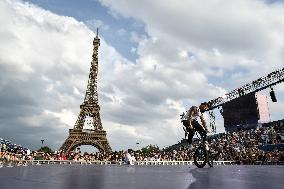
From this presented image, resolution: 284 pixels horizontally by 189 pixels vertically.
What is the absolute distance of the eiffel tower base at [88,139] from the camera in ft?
218

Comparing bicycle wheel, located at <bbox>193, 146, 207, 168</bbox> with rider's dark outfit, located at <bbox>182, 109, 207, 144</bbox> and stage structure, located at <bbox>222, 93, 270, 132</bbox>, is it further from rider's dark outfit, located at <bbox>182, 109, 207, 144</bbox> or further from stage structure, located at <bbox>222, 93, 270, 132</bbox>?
stage structure, located at <bbox>222, 93, 270, 132</bbox>

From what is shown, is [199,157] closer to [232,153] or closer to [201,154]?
[201,154]

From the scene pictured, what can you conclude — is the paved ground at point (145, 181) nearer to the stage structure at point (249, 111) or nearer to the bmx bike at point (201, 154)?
→ the bmx bike at point (201, 154)

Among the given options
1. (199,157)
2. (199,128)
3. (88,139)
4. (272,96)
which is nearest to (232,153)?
(272,96)

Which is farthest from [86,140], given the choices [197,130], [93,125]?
[197,130]

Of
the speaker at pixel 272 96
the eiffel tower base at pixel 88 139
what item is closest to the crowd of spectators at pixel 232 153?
the speaker at pixel 272 96

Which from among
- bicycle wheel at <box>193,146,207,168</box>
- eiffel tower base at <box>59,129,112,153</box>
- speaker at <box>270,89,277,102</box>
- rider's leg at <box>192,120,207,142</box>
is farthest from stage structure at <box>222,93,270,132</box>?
rider's leg at <box>192,120,207,142</box>

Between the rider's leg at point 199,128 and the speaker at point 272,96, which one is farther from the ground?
the speaker at point 272,96

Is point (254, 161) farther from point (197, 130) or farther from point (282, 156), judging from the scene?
point (197, 130)

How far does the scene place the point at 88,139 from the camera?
68.1 meters

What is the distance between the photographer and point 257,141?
137 ft

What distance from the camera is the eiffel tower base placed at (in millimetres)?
66562

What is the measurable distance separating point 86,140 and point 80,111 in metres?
8.74

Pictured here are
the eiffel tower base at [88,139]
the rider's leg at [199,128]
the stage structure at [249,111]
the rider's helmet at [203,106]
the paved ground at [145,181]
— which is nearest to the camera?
the paved ground at [145,181]
